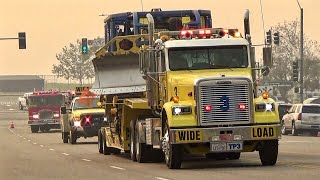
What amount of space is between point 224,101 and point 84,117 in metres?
21.1

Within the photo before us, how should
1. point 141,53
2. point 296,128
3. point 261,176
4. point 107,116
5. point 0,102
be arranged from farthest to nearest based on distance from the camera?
point 0,102
point 296,128
point 107,116
point 141,53
point 261,176

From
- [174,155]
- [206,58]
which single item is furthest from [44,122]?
[174,155]

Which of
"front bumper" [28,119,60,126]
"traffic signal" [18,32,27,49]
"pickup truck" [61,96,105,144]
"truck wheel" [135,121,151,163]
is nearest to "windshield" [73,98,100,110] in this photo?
"pickup truck" [61,96,105,144]

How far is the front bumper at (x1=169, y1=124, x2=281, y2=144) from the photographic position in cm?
2486

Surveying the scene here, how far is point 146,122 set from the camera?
1118 inches

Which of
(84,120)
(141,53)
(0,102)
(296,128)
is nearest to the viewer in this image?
(141,53)

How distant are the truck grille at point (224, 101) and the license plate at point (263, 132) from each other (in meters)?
0.31

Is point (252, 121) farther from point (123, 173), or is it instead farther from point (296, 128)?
point (296, 128)

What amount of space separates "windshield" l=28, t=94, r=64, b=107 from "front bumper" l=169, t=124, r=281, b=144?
45.5 metres

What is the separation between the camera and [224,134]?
25078 mm

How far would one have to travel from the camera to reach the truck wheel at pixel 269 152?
25.7 m

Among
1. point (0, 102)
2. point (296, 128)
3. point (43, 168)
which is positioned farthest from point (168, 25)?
point (0, 102)

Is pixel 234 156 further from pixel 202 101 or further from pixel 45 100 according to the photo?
pixel 45 100

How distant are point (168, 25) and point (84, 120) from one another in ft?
49.4
